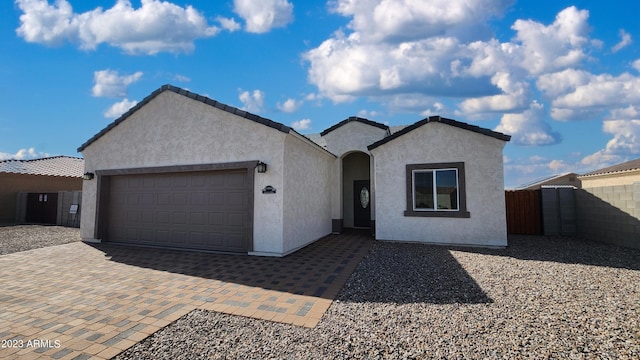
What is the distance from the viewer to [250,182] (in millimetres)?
8289

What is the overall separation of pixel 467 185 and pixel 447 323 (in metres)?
6.77

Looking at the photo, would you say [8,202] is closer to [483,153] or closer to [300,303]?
[300,303]

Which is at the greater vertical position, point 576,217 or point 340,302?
point 576,217

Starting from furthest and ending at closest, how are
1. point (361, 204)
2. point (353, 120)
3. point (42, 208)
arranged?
point (42, 208) < point (361, 204) < point (353, 120)

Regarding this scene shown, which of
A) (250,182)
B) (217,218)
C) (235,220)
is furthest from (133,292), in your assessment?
(250,182)

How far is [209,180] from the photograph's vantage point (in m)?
9.03

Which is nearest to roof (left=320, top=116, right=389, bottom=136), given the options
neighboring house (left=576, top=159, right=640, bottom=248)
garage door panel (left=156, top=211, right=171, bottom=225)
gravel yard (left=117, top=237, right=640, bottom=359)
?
garage door panel (left=156, top=211, right=171, bottom=225)

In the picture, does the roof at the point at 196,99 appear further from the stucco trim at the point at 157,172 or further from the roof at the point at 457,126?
the roof at the point at 457,126

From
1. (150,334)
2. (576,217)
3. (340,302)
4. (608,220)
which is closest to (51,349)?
(150,334)

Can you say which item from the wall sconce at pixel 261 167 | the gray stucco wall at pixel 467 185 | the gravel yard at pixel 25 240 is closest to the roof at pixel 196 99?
the wall sconce at pixel 261 167

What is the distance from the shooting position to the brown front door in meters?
17.5

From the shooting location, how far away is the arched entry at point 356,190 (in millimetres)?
14734

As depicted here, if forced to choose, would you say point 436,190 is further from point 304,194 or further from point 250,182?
point 250,182

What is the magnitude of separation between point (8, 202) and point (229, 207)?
20.8 m
